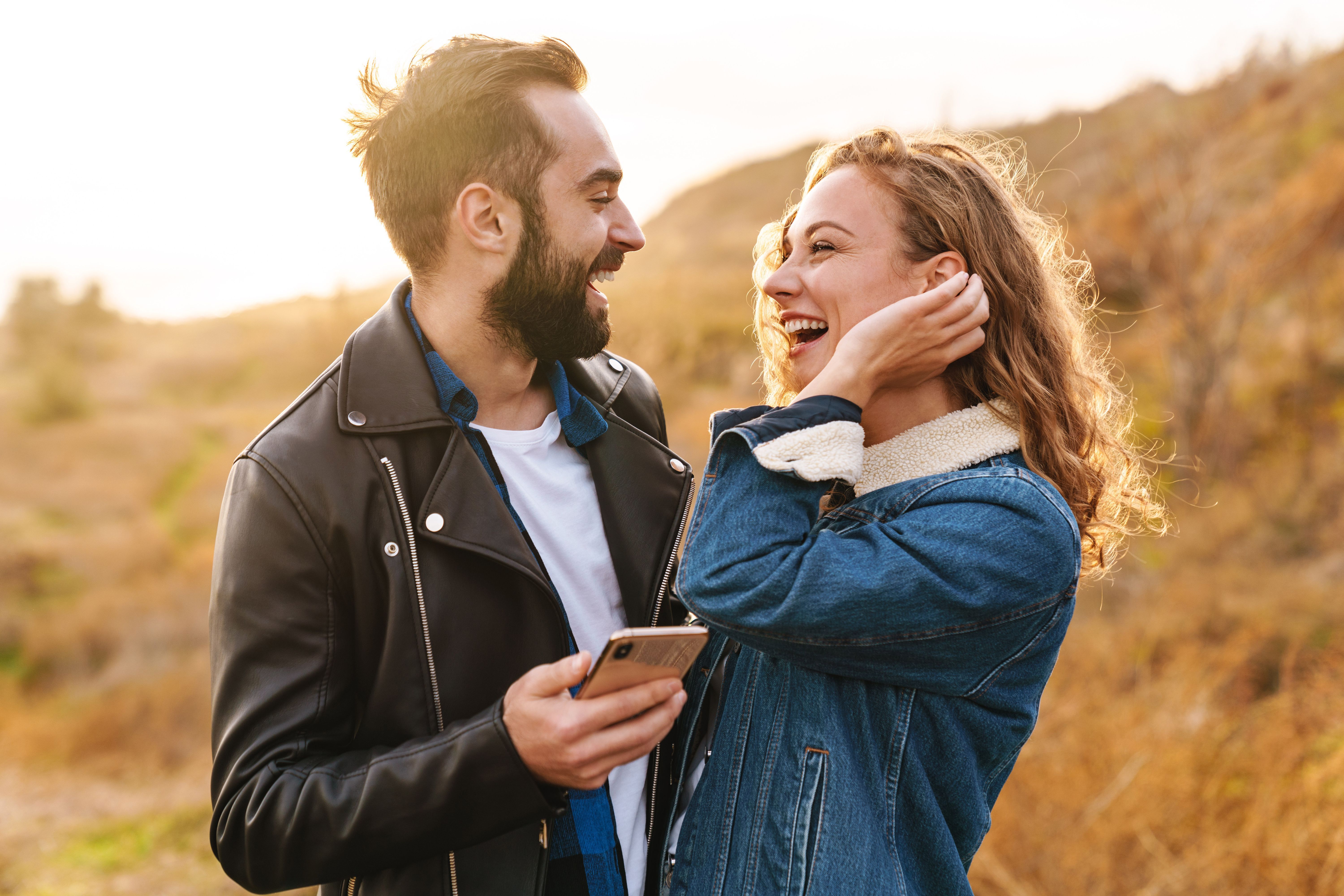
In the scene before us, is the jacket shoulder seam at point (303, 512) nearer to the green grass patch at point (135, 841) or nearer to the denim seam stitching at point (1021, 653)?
the denim seam stitching at point (1021, 653)

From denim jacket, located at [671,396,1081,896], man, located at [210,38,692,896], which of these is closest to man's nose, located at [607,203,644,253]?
man, located at [210,38,692,896]

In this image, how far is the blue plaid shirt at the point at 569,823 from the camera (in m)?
2.00

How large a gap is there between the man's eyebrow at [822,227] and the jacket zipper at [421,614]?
1.15 metres

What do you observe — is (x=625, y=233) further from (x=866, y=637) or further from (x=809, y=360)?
(x=866, y=637)

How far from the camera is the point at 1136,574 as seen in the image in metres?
8.53

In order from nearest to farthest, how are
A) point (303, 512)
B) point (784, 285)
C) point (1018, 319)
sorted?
point (303, 512), point (1018, 319), point (784, 285)

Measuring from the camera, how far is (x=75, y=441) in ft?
80.1

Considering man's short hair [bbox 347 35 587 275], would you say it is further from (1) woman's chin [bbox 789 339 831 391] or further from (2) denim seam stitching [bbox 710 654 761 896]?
(2) denim seam stitching [bbox 710 654 761 896]

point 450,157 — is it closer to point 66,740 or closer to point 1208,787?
point 1208,787

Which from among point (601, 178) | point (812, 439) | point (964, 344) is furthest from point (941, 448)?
point (601, 178)

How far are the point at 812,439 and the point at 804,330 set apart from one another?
1.93ft

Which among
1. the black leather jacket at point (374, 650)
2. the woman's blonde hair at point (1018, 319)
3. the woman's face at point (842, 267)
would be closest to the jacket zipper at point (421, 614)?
the black leather jacket at point (374, 650)

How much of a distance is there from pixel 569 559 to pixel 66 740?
1105 cm

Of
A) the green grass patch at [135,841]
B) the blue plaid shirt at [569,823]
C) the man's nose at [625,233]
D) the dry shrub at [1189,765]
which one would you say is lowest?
the green grass patch at [135,841]
